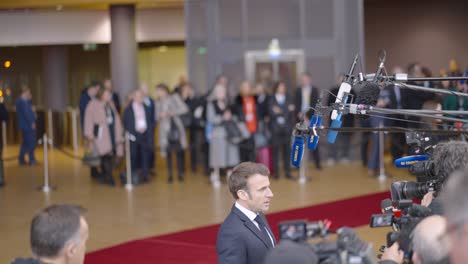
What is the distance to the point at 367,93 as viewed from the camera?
4754 mm

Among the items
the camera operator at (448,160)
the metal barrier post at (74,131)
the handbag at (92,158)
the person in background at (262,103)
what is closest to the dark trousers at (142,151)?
the handbag at (92,158)

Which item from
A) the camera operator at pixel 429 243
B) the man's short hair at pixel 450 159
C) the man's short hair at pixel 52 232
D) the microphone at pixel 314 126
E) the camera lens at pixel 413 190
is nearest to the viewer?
the camera operator at pixel 429 243

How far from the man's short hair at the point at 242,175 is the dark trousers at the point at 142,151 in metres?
9.13

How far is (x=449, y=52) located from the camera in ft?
73.0

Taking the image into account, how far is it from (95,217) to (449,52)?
535 inches

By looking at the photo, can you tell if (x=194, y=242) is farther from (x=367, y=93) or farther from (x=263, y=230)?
(x=367, y=93)

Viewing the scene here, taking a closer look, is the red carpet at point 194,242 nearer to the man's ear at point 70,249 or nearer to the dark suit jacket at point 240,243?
the dark suit jacket at point 240,243

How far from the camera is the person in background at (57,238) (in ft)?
10.9

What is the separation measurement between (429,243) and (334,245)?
1.02ft

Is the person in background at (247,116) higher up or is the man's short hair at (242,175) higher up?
the man's short hair at (242,175)

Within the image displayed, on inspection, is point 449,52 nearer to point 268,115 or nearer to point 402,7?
point 402,7

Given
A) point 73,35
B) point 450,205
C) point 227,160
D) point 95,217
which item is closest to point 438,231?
point 450,205

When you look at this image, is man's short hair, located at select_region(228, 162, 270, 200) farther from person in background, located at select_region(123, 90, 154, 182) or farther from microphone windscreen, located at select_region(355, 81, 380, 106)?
person in background, located at select_region(123, 90, 154, 182)

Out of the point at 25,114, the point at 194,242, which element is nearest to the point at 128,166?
the point at 25,114
